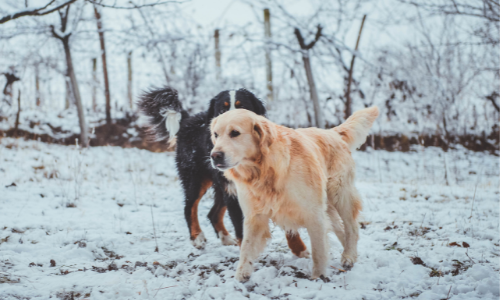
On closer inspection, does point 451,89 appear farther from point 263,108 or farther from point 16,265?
point 16,265

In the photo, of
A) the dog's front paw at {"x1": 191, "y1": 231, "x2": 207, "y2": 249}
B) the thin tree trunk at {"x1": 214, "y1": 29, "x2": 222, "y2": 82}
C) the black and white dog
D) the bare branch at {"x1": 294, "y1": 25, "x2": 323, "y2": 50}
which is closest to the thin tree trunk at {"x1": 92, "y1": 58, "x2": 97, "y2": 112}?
the thin tree trunk at {"x1": 214, "y1": 29, "x2": 222, "y2": 82}

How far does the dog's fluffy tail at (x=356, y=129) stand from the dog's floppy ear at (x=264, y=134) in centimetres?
121

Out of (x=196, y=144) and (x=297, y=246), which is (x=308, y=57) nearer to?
(x=196, y=144)

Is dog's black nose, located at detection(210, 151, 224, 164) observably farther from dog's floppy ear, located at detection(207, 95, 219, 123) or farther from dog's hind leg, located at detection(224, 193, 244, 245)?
dog's floppy ear, located at detection(207, 95, 219, 123)

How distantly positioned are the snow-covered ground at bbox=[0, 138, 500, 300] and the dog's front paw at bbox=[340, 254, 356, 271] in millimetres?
52

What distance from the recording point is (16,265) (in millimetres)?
2459

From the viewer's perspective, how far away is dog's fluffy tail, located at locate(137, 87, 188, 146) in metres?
4.32

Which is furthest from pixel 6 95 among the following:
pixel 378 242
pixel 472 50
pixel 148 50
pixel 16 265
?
pixel 472 50

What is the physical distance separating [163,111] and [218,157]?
239 centimetres

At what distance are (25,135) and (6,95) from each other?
1.92 meters

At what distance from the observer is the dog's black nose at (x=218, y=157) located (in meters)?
2.24

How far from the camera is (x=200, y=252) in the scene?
321cm

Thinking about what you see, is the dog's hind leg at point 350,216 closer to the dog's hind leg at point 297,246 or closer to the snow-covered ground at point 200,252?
the snow-covered ground at point 200,252

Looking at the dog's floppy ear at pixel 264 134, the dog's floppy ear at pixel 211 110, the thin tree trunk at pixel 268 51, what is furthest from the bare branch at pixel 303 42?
the dog's floppy ear at pixel 264 134
